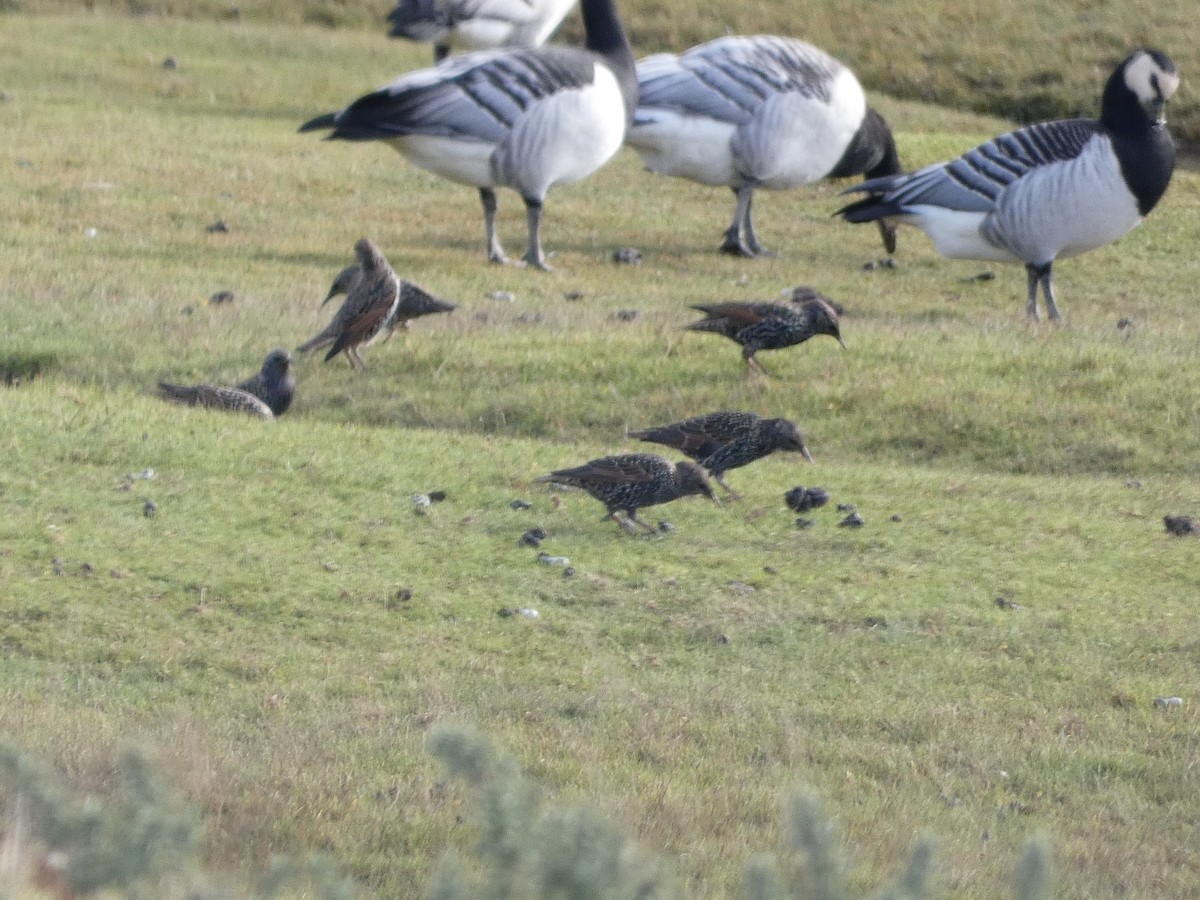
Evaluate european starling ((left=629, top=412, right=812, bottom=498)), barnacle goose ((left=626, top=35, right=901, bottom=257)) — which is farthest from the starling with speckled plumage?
barnacle goose ((left=626, top=35, right=901, bottom=257))

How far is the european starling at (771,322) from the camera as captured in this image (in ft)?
42.0

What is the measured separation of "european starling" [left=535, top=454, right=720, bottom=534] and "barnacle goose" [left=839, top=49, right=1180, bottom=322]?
764 cm

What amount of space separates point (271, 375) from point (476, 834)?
692cm

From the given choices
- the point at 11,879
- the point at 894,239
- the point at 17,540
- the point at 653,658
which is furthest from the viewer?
the point at 894,239

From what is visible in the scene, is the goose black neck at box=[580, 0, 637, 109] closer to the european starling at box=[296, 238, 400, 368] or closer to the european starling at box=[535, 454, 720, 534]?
the european starling at box=[296, 238, 400, 368]

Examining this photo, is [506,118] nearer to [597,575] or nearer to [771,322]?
[771,322]

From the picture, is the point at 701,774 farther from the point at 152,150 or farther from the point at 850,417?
the point at 152,150

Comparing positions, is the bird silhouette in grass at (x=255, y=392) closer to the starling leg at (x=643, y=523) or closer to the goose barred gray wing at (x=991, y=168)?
the starling leg at (x=643, y=523)

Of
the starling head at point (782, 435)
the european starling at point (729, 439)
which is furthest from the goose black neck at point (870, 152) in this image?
the starling head at point (782, 435)

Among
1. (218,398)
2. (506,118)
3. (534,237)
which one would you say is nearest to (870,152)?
(534,237)

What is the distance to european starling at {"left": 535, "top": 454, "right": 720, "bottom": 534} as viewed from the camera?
31.6ft

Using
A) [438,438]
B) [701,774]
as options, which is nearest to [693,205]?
[438,438]

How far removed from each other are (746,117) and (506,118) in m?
3.36

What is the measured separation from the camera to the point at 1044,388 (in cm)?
1320
